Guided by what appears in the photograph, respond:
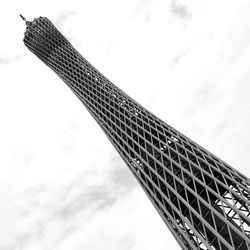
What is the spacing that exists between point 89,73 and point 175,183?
24.0m

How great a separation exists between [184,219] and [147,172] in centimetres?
973

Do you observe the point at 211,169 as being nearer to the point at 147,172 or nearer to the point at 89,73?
the point at 147,172

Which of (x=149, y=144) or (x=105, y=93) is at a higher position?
(x=105, y=93)

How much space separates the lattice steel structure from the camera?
3623 centimetres

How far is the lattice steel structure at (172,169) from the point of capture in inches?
1426

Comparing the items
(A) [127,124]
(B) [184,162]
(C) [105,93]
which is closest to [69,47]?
(C) [105,93]

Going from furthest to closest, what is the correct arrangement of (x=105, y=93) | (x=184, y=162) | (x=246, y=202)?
1. (x=105, y=93)
2. (x=184, y=162)
3. (x=246, y=202)

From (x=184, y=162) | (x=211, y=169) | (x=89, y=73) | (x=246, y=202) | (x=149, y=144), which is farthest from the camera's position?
(x=89, y=73)

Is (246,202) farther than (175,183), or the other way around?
(175,183)

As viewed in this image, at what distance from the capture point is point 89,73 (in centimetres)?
5938

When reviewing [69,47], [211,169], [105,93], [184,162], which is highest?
[69,47]

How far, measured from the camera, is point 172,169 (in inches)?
1652

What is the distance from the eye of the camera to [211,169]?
3981 centimetres

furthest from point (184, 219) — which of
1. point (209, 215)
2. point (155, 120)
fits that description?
point (155, 120)
